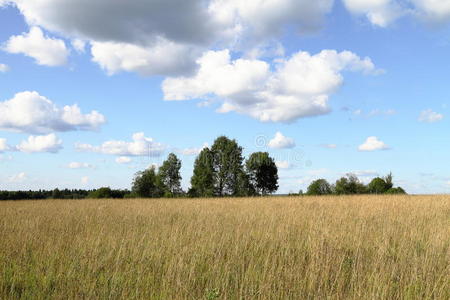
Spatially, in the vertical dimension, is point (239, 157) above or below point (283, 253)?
above

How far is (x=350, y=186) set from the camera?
74.4 m

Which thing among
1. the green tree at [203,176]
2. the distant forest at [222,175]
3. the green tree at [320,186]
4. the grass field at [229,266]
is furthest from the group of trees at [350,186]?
the grass field at [229,266]

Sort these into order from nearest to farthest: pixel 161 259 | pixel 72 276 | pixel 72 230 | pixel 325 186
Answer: pixel 72 276, pixel 161 259, pixel 72 230, pixel 325 186

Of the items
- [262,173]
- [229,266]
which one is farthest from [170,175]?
[229,266]

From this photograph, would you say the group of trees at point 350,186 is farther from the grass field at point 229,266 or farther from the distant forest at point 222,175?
the grass field at point 229,266

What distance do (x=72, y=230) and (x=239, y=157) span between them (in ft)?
128

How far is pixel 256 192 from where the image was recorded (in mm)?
48719

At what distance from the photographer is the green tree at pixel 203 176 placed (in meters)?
45.8

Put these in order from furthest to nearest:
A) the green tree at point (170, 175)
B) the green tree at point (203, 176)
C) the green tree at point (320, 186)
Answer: the green tree at point (320, 186) → the green tree at point (170, 175) → the green tree at point (203, 176)

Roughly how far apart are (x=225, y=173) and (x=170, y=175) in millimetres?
11626

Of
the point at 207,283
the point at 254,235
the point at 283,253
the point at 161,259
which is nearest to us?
the point at 207,283

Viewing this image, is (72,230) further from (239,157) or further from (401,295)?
(239,157)

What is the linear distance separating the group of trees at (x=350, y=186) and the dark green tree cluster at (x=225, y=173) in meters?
18.7

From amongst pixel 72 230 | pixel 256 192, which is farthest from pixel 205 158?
pixel 72 230
